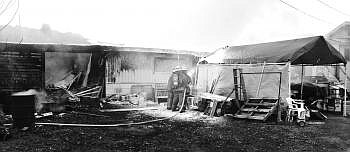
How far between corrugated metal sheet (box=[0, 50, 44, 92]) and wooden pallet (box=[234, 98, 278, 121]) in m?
8.91

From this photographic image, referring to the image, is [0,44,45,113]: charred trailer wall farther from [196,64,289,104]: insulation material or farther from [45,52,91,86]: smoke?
[196,64,289,104]: insulation material

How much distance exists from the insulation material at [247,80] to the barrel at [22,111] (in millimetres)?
7599

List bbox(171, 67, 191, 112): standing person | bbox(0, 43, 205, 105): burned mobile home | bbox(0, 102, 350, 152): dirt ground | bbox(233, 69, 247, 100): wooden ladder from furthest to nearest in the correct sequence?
bbox(0, 43, 205, 105): burned mobile home → bbox(171, 67, 191, 112): standing person → bbox(233, 69, 247, 100): wooden ladder → bbox(0, 102, 350, 152): dirt ground

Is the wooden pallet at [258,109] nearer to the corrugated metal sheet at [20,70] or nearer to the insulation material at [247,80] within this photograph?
the insulation material at [247,80]

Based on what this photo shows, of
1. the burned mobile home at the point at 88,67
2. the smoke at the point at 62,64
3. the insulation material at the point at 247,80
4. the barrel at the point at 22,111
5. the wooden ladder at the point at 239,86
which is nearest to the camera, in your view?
the barrel at the point at 22,111

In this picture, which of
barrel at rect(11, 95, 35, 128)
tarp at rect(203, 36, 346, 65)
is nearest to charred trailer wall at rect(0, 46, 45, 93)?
barrel at rect(11, 95, 35, 128)

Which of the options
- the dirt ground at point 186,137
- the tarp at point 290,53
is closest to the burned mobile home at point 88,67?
the tarp at point 290,53

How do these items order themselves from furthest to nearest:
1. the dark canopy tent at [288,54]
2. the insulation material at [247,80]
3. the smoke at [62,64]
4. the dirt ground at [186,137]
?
the smoke at [62,64]
the insulation material at [247,80]
the dark canopy tent at [288,54]
the dirt ground at [186,137]

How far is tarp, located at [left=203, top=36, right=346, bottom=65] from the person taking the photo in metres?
9.93

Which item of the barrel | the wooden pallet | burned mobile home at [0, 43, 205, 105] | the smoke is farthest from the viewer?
the smoke

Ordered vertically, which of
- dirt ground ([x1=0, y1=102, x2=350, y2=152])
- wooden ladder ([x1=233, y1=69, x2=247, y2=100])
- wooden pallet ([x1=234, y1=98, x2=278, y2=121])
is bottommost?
dirt ground ([x1=0, y1=102, x2=350, y2=152])

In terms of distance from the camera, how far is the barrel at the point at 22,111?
24.0ft

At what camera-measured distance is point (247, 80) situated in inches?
442

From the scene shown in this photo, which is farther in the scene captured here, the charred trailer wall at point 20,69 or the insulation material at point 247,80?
the charred trailer wall at point 20,69
